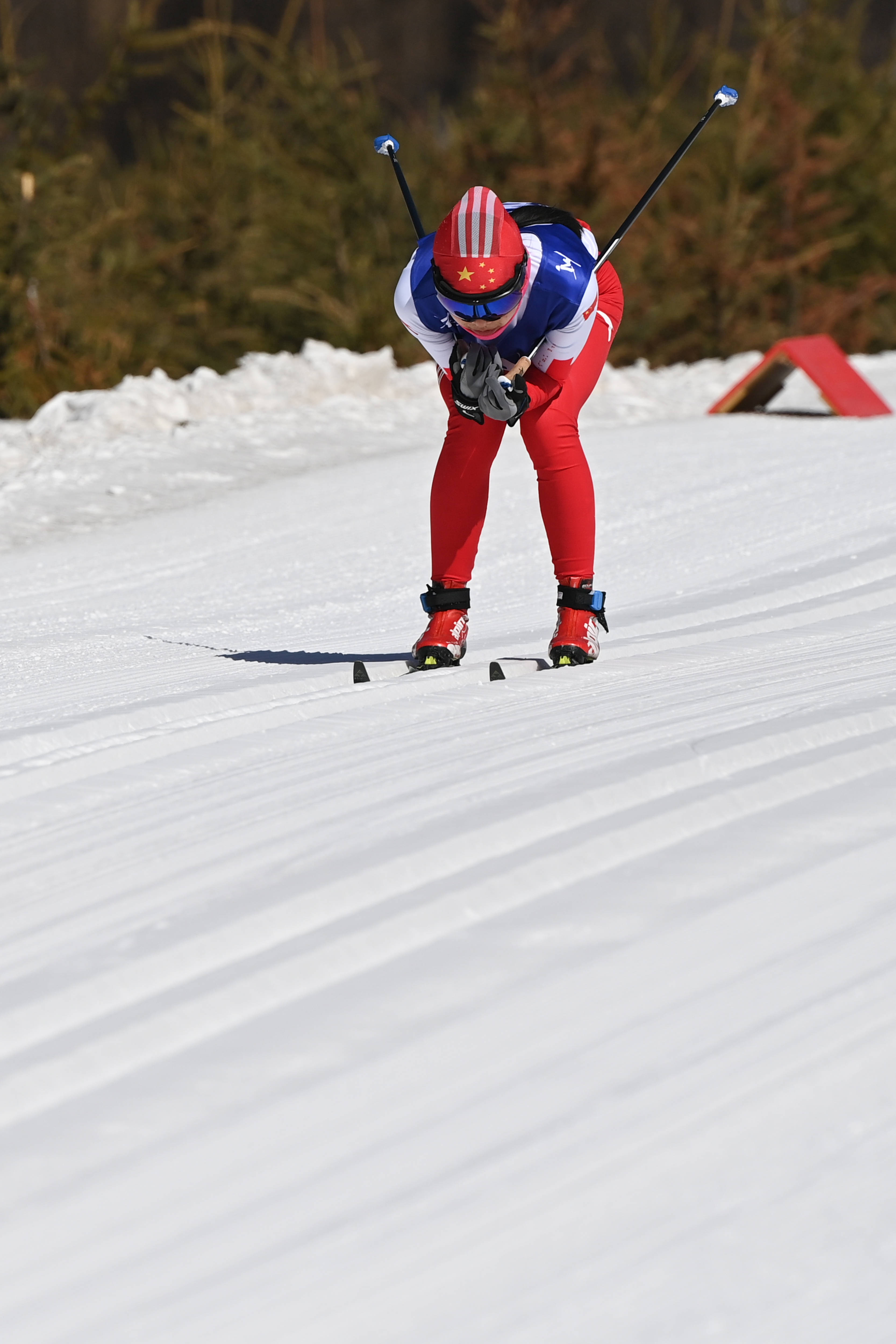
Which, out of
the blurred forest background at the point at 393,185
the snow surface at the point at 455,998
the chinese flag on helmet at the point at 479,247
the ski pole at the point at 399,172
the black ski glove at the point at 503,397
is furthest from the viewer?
the blurred forest background at the point at 393,185

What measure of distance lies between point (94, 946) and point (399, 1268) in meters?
0.76

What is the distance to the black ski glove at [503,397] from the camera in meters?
3.31

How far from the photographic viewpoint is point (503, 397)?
3.30 m

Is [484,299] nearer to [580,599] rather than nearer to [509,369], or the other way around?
[509,369]

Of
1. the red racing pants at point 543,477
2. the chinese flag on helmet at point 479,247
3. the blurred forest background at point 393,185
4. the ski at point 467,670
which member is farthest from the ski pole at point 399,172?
the blurred forest background at point 393,185

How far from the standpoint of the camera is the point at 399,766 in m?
2.67

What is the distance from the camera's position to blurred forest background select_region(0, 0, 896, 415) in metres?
10.2

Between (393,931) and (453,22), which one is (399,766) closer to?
(393,931)

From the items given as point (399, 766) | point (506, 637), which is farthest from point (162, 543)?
point (399, 766)

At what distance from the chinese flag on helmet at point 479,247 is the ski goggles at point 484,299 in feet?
0.04

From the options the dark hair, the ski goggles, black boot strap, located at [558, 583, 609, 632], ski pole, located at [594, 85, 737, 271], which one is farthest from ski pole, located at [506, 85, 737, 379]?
black boot strap, located at [558, 583, 609, 632]

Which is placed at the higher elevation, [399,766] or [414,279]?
[414,279]

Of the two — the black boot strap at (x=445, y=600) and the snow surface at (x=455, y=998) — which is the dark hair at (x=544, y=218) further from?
the snow surface at (x=455, y=998)

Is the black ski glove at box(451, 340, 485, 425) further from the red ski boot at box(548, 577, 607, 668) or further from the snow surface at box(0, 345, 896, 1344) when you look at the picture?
the snow surface at box(0, 345, 896, 1344)
